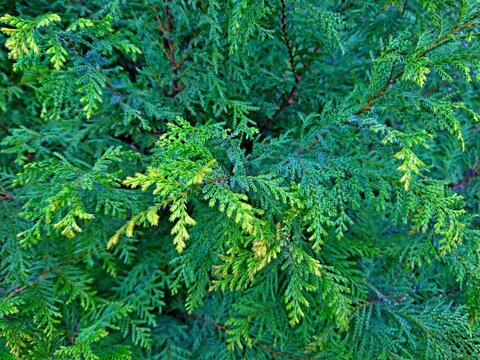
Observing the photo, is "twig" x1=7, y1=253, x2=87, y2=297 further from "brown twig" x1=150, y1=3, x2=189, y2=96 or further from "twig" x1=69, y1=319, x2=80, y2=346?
"brown twig" x1=150, y1=3, x2=189, y2=96

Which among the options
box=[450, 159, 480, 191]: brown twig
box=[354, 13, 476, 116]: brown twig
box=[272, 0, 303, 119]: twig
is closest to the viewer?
box=[354, 13, 476, 116]: brown twig

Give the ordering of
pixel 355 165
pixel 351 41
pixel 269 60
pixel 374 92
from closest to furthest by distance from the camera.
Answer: pixel 374 92
pixel 355 165
pixel 269 60
pixel 351 41

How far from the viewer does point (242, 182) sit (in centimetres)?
150

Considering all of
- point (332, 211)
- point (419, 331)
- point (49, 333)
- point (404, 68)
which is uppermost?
point (404, 68)

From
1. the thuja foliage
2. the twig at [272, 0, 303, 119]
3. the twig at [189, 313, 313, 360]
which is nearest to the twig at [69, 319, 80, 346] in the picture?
the thuja foliage

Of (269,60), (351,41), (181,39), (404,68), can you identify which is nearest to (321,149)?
(404,68)

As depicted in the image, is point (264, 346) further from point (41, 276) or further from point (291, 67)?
point (291, 67)

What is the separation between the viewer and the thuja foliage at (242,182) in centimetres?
151

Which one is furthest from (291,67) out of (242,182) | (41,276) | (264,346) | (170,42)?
(41,276)

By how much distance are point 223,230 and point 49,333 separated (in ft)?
3.13

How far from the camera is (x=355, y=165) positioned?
5.82 feet

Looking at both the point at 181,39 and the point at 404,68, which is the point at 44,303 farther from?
the point at 404,68

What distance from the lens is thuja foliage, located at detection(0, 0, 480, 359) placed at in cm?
151

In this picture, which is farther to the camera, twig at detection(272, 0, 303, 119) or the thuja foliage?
twig at detection(272, 0, 303, 119)
